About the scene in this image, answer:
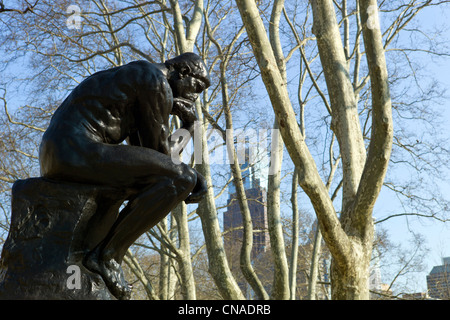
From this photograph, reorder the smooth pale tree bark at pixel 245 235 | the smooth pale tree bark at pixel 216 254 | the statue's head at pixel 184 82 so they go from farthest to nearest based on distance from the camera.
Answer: the smooth pale tree bark at pixel 245 235 < the smooth pale tree bark at pixel 216 254 < the statue's head at pixel 184 82

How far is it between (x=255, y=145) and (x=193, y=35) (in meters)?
3.62

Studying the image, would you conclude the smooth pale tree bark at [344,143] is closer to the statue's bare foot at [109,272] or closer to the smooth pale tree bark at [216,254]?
the smooth pale tree bark at [216,254]

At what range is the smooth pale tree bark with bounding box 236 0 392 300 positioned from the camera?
18.9 feet

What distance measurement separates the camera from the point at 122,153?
3109mm

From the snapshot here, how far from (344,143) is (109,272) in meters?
5.10

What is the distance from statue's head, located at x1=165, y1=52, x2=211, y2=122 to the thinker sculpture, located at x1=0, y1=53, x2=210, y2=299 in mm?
153

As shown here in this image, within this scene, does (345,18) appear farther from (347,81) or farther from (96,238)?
(96,238)

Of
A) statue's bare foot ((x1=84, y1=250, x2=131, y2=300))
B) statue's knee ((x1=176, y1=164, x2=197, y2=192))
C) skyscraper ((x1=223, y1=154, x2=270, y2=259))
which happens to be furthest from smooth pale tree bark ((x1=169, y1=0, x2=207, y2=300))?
statue's bare foot ((x1=84, y1=250, x2=131, y2=300))

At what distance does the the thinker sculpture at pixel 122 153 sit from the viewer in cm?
307

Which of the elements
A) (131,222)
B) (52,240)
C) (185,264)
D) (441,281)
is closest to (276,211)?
(185,264)

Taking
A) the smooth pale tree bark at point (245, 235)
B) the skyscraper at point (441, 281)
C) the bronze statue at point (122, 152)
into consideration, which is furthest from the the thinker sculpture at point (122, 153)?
the skyscraper at point (441, 281)

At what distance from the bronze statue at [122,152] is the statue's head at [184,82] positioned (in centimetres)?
19

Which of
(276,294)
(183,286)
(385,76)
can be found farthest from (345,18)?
(183,286)

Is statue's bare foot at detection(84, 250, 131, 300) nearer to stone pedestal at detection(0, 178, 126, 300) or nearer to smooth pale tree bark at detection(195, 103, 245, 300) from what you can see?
stone pedestal at detection(0, 178, 126, 300)
